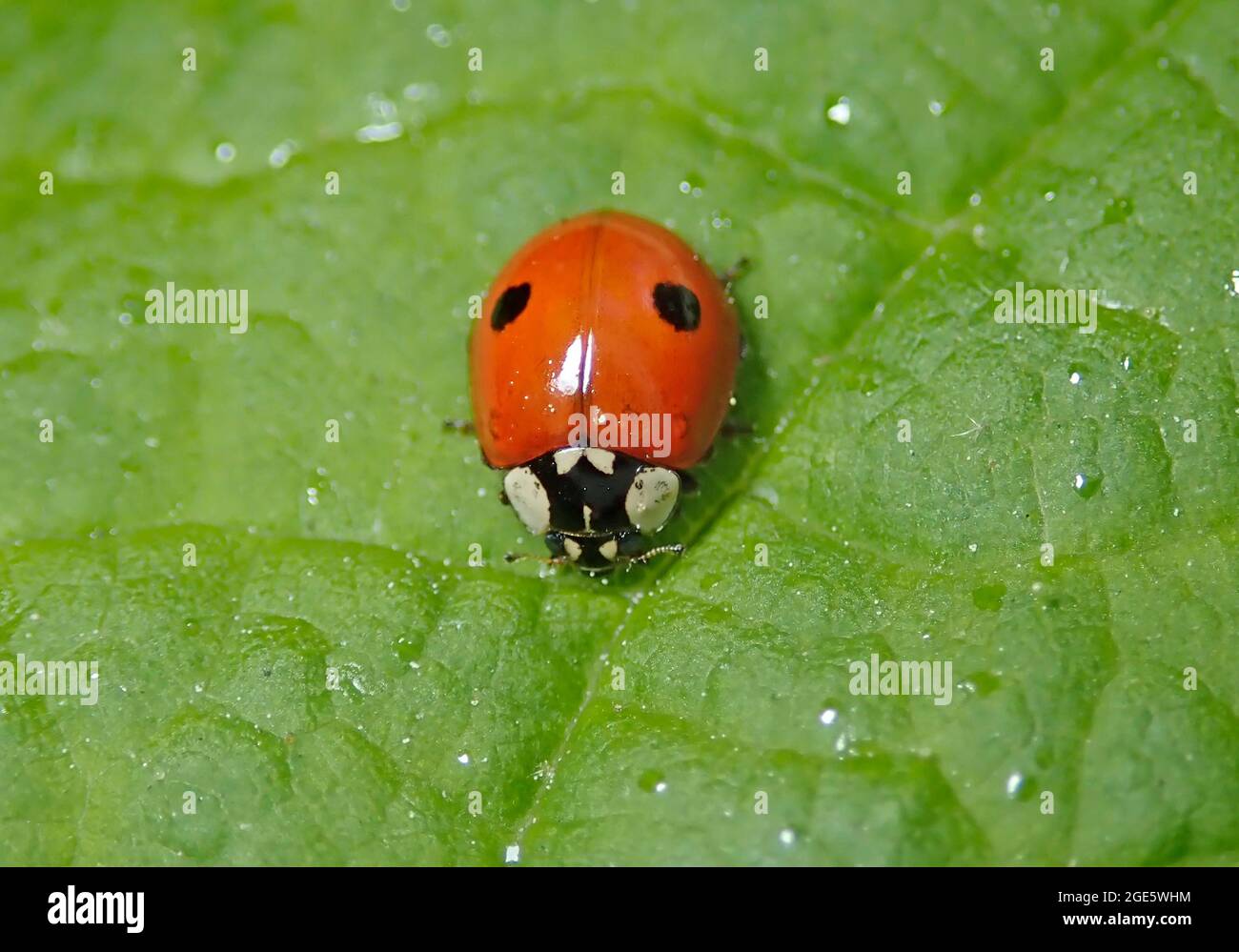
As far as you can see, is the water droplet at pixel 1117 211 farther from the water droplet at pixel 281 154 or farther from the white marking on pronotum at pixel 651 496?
the water droplet at pixel 281 154

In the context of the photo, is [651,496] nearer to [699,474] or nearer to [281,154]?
[699,474]

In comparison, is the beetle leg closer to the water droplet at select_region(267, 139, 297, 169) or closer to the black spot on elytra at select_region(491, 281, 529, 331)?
the black spot on elytra at select_region(491, 281, 529, 331)

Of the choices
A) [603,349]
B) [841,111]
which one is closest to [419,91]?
[603,349]

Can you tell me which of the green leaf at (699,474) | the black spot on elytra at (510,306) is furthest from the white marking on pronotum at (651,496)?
the black spot on elytra at (510,306)

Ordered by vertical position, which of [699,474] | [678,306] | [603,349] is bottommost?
[699,474]

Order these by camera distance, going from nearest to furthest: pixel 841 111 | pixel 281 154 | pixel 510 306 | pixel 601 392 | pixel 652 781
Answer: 1. pixel 652 781
2. pixel 601 392
3. pixel 510 306
4. pixel 841 111
5. pixel 281 154
